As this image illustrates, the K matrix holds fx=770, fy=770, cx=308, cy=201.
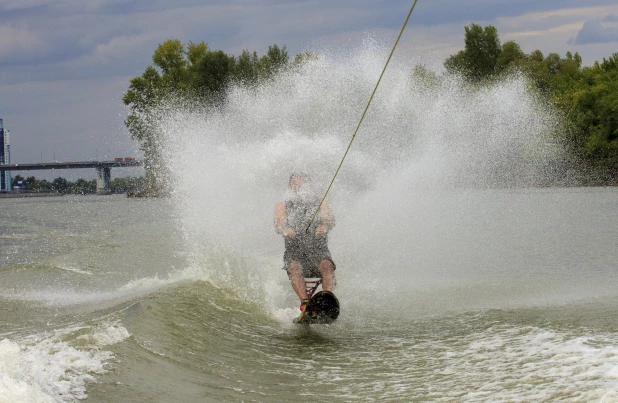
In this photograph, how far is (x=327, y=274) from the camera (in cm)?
947

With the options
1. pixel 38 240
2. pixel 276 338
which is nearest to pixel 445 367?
pixel 276 338

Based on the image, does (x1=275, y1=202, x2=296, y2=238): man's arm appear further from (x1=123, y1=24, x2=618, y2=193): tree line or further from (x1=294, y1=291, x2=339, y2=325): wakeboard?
(x1=123, y1=24, x2=618, y2=193): tree line

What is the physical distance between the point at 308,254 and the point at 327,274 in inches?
16.6

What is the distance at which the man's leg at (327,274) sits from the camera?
9.40 m

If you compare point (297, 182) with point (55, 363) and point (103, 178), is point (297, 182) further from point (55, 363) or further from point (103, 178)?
point (103, 178)

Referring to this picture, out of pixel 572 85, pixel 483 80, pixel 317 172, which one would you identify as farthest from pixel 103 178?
pixel 317 172

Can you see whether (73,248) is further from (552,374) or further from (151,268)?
(552,374)

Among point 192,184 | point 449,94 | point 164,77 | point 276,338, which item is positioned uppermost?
point 164,77

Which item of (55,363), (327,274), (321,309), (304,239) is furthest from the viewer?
(304,239)

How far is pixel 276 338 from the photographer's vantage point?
8.56 meters


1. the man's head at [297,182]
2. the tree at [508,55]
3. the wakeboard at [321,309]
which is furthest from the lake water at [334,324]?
the tree at [508,55]

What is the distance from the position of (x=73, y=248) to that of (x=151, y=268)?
596 centimetres

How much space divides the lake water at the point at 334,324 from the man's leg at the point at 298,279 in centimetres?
42

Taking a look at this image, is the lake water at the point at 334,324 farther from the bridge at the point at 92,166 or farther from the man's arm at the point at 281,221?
the bridge at the point at 92,166
